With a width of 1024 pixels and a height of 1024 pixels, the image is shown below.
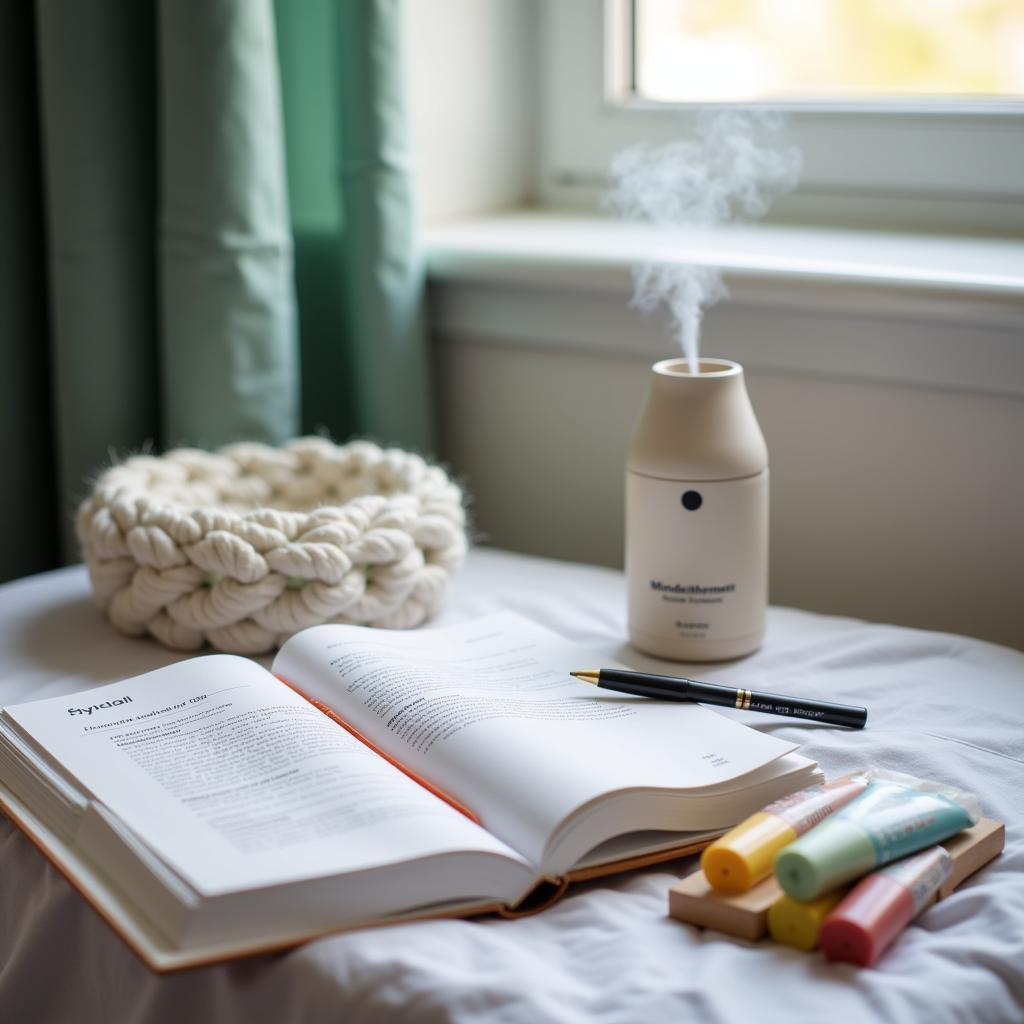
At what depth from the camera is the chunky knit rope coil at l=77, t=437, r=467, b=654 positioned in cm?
86

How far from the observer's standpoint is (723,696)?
0.76 metres

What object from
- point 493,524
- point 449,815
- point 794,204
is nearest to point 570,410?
point 493,524

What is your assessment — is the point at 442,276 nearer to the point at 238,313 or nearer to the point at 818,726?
the point at 238,313

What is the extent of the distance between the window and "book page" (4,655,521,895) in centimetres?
80

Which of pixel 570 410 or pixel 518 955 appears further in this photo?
pixel 570 410

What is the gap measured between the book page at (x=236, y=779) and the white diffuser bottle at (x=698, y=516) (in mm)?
258

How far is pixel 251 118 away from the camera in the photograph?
1.12m

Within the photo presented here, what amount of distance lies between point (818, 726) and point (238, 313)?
0.65m

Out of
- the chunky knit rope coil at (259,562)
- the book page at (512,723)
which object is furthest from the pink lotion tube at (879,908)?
the chunky knit rope coil at (259,562)

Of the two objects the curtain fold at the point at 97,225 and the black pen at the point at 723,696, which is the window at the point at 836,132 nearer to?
the curtain fold at the point at 97,225

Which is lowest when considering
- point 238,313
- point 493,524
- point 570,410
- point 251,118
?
point 493,524

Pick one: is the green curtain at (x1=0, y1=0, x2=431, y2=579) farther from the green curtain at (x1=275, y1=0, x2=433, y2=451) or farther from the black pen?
the black pen

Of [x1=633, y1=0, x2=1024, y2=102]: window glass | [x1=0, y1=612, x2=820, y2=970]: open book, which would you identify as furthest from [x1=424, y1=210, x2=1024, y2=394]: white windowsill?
[x1=0, y1=612, x2=820, y2=970]: open book

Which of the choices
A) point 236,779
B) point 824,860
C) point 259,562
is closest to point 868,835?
Answer: point 824,860
